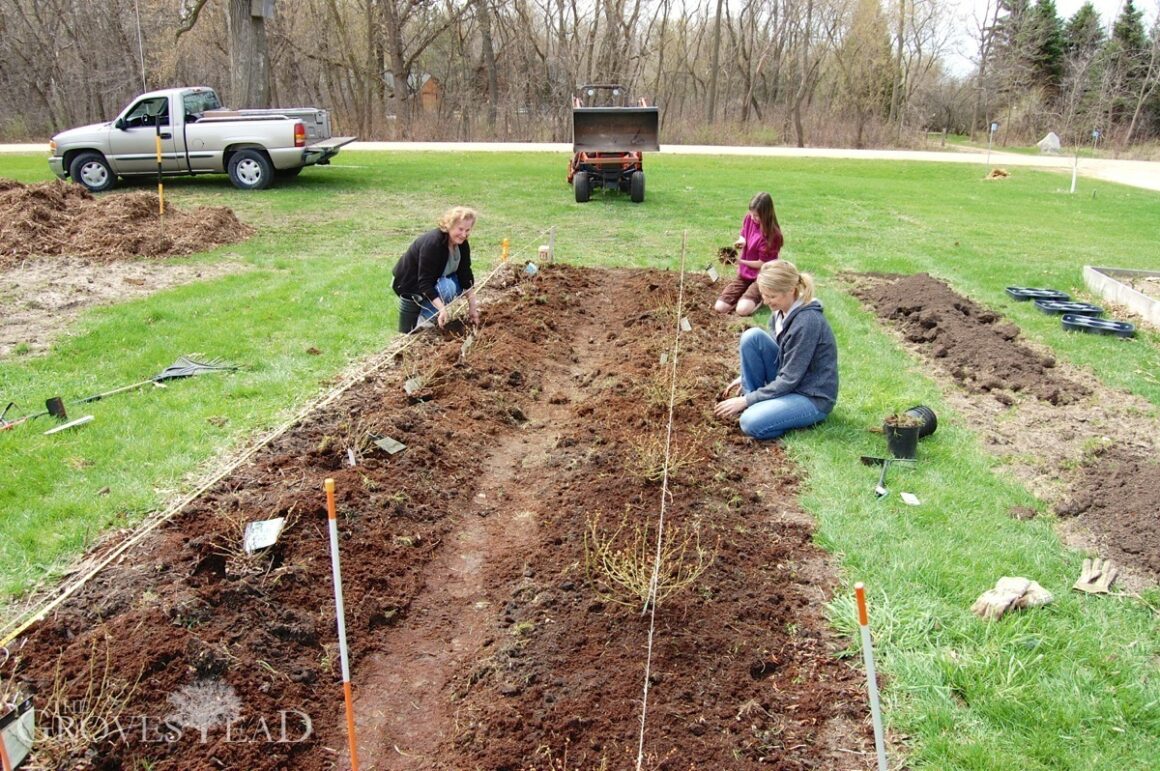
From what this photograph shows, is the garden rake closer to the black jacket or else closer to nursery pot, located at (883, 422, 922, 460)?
the black jacket

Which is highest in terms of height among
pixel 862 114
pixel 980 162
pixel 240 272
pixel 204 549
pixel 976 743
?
pixel 862 114

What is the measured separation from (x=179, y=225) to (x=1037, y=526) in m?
10.6

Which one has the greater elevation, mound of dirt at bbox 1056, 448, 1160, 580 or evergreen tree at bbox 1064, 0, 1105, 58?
evergreen tree at bbox 1064, 0, 1105, 58

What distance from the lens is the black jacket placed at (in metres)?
6.41

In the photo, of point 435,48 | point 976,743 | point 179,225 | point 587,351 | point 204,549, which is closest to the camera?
point 976,743

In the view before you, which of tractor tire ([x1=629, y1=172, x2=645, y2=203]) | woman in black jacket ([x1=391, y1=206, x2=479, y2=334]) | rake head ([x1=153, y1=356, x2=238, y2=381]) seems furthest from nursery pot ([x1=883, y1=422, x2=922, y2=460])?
tractor tire ([x1=629, y1=172, x2=645, y2=203])

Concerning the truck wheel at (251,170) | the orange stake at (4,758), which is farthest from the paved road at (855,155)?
the orange stake at (4,758)

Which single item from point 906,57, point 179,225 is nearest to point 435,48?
point 906,57

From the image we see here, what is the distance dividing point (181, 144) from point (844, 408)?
13682 mm

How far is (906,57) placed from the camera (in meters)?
42.8

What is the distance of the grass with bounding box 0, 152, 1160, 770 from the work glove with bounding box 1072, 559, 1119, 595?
0.06 m

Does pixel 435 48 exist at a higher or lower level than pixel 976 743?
higher

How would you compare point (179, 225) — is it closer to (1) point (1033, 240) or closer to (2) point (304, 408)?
(2) point (304, 408)

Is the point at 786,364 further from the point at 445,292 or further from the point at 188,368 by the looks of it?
the point at 188,368
